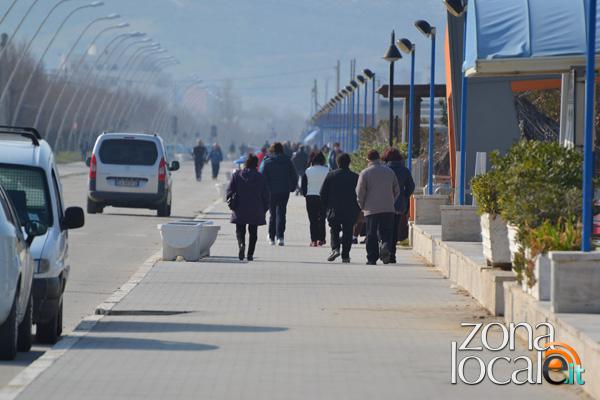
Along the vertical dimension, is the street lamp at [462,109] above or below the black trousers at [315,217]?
above

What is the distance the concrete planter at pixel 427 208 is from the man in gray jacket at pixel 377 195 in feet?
15.8

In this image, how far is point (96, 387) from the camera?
33.7ft

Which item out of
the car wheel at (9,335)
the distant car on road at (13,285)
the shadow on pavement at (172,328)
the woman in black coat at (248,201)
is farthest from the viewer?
the woman in black coat at (248,201)

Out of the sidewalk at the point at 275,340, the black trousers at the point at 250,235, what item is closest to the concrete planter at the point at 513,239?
the sidewalk at the point at 275,340

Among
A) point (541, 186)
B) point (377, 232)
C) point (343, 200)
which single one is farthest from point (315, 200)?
point (541, 186)

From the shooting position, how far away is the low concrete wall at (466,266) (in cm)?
1509

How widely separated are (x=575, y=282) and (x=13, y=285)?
13.0 feet

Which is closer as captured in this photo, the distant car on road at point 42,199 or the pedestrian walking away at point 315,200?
the distant car on road at point 42,199

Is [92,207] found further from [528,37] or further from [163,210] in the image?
[528,37]

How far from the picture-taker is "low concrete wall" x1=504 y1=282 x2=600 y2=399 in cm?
999

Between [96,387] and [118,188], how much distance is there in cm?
2702

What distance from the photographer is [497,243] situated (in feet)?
52.5

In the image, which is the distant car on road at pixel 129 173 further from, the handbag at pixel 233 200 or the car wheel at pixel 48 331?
the car wheel at pixel 48 331

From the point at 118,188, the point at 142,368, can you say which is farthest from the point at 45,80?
the point at 142,368
